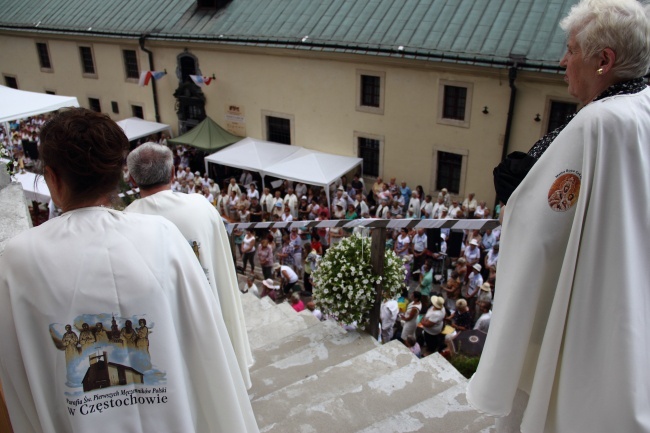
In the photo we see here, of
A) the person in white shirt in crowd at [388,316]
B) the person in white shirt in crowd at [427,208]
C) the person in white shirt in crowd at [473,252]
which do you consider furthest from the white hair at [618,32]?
the person in white shirt in crowd at [427,208]

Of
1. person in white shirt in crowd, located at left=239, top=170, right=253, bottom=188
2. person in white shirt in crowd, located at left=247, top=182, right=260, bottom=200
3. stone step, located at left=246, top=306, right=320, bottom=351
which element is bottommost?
person in white shirt in crowd, located at left=239, top=170, right=253, bottom=188

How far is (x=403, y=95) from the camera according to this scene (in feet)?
54.5

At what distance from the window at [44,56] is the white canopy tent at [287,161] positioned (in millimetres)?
12181

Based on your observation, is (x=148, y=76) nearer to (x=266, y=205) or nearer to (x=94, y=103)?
(x=94, y=103)

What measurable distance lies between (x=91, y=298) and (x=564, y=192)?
5.35ft

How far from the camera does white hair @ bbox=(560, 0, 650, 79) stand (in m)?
1.86

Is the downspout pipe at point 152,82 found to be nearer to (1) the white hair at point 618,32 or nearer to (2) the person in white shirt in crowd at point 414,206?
(2) the person in white shirt in crowd at point 414,206

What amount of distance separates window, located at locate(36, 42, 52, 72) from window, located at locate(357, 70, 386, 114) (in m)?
16.1

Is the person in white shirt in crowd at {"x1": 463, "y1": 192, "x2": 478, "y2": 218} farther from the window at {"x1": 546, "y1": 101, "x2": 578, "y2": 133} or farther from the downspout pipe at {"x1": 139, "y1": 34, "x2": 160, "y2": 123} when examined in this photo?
the downspout pipe at {"x1": 139, "y1": 34, "x2": 160, "y2": 123}

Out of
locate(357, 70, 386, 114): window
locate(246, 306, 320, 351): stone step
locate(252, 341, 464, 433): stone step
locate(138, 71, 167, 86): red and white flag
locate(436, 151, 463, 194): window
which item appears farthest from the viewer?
locate(138, 71, 167, 86): red and white flag

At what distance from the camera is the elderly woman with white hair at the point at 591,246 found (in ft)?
6.19

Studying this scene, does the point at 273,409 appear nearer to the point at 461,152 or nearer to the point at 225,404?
the point at 225,404

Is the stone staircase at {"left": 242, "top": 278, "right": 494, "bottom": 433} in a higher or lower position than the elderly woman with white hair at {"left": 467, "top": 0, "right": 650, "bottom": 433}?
lower

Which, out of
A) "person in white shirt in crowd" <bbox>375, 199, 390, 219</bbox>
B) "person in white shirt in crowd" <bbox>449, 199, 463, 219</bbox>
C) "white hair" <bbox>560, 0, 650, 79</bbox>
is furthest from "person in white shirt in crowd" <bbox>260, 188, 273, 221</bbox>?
"white hair" <bbox>560, 0, 650, 79</bbox>
